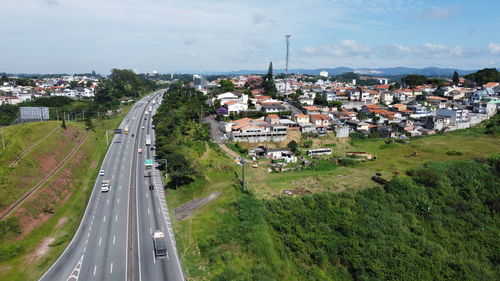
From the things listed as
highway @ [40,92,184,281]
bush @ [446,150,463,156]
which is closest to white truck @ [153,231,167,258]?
highway @ [40,92,184,281]

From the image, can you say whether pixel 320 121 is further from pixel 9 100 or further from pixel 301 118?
pixel 9 100

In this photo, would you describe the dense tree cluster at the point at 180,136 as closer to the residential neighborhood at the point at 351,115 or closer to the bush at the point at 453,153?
the residential neighborhood at the point at 351,115

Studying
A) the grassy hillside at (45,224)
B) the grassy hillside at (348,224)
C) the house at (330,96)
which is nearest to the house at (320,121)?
the grassy hillside at (348,224)

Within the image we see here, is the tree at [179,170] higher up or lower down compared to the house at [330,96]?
lower down

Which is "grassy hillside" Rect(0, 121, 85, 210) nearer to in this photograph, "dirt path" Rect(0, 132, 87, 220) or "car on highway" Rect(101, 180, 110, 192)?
"dirt path" Rect(0, 132, 87, 220)

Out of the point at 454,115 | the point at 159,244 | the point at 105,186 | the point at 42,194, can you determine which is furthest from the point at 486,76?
the point at 42,194
